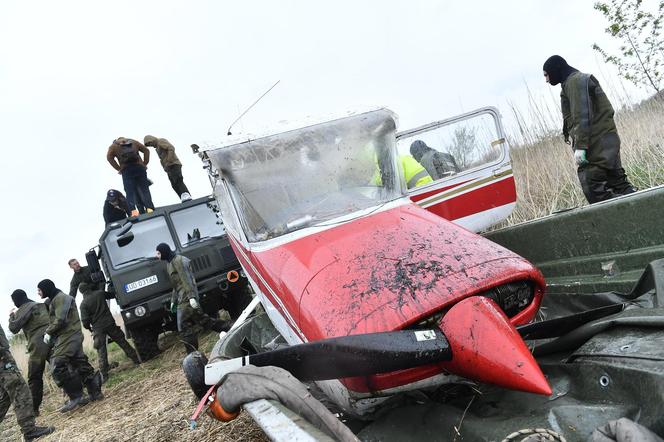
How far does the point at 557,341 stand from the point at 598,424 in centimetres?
52

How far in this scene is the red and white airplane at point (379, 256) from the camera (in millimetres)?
1649

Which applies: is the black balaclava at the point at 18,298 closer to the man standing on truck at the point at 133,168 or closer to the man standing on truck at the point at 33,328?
the man standing on truck at the point at 33,328

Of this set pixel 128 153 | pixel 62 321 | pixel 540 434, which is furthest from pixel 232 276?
pixel 540 434

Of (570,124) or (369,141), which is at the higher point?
(369,141)

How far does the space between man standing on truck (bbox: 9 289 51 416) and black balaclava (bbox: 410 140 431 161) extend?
22.1 ft

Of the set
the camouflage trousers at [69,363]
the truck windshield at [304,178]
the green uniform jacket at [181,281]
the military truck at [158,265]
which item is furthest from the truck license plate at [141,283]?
the truck windshield at [304,178]

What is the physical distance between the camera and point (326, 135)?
3127 millimetres

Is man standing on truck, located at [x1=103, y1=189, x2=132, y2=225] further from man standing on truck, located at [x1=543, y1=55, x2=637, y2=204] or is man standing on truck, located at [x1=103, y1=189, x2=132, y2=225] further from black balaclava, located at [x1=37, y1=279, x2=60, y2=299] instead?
man standing on truck, located at [x1=543, y1=55, x2=637, y2=204]

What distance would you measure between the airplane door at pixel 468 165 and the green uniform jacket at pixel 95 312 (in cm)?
676

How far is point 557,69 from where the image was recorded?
4379 mm

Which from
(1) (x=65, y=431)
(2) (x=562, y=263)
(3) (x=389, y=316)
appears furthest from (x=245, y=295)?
(3) (x=389, y=316)

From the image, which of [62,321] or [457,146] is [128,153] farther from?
[457,146]

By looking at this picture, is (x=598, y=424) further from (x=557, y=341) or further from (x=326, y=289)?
(x=326, y=289)

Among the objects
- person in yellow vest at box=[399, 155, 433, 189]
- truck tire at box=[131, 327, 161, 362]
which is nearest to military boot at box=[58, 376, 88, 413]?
Result: truck tire at box=[131, 327, 161, 362]
